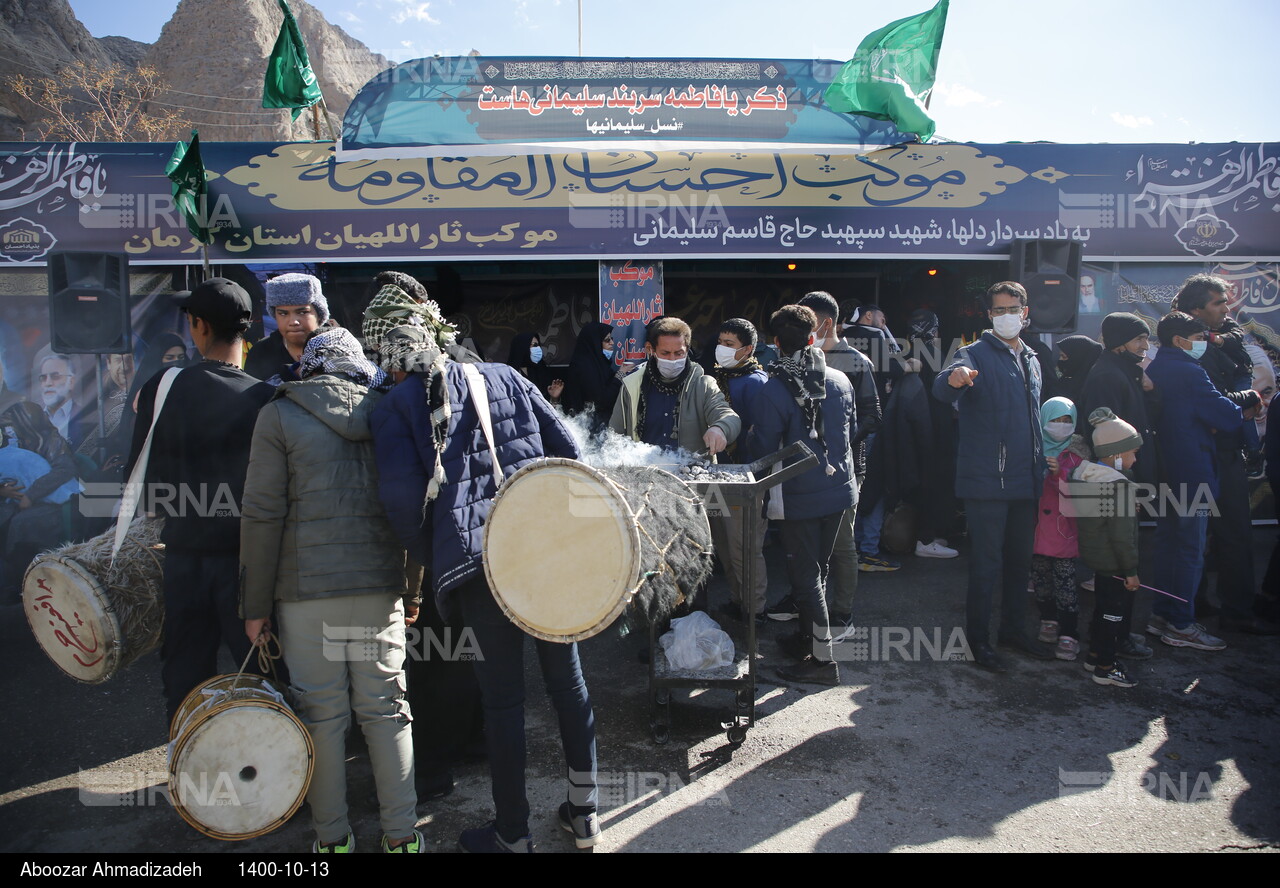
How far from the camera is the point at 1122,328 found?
4473 mm

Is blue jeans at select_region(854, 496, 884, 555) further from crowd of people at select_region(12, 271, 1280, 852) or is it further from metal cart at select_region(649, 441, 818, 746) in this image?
metal cart at select_region(649, 441, 818, 746)

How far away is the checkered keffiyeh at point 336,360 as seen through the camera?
8.30ft

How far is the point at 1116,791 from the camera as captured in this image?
294 centimetres

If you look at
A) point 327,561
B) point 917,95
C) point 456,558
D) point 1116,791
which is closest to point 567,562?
point 456,558

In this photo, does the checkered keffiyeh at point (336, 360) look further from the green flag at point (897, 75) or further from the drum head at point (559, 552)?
the green flag at point (897, 75)

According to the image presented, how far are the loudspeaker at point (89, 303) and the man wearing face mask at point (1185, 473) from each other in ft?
23.9

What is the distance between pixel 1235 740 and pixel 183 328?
762 cm

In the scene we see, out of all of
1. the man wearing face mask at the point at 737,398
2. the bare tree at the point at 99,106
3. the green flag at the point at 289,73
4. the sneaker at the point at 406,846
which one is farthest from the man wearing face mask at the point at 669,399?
the bare tree at the point at 99,106

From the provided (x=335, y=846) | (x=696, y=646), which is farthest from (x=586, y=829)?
(x=696, y=646)

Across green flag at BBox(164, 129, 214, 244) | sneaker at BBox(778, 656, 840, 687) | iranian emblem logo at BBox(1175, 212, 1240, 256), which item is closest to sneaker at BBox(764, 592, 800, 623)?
sneaker at BBox(778, 656, 840, 687)

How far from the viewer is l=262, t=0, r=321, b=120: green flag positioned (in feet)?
21.1

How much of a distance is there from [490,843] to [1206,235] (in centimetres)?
750

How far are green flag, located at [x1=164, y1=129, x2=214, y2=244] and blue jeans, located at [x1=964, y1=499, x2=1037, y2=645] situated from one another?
18.9 feet

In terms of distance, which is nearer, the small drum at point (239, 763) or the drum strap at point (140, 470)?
the small drum at point (239, 763)
